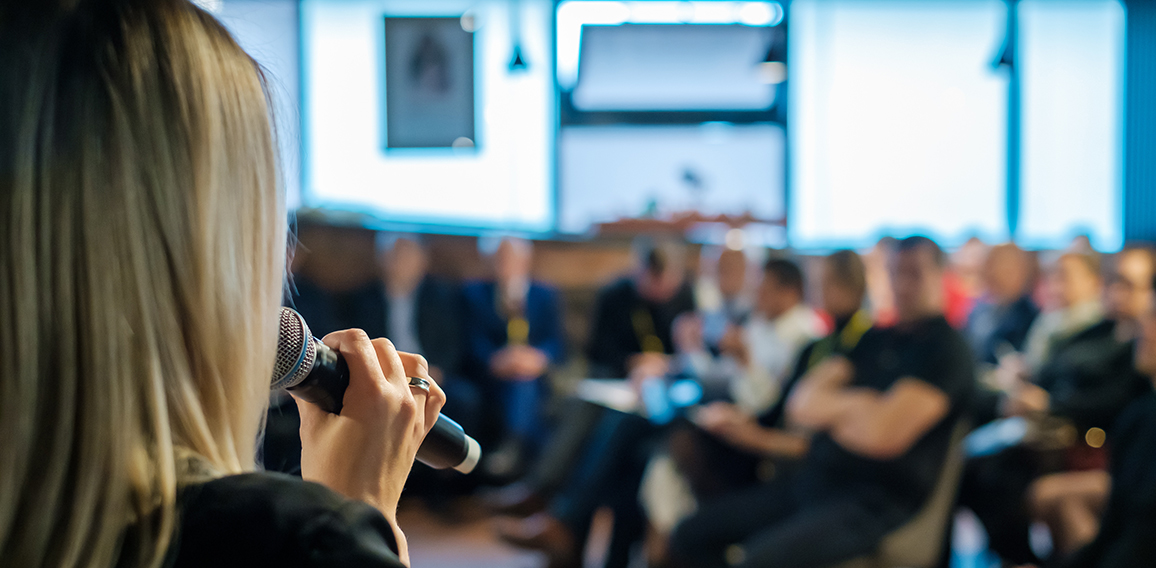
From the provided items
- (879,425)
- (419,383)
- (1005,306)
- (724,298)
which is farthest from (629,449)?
(419,383)

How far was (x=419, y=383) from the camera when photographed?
74cm

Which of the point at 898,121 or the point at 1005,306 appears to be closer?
the point at 1005,306

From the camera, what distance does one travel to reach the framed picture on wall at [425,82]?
20.5ft

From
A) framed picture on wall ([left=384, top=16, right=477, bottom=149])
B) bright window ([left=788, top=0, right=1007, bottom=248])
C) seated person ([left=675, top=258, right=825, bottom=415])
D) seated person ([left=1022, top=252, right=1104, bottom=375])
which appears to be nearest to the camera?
seated person ([left=675, top=258, right=825, bottom=415])

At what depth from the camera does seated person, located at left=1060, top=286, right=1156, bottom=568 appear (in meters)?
2.01

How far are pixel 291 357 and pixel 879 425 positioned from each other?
1.90m

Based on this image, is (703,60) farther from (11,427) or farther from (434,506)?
(11,427)

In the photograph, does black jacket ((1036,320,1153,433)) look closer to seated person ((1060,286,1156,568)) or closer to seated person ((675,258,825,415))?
seated person ((1060,286,1156,568))

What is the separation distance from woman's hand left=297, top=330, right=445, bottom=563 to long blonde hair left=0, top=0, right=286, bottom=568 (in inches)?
4.5

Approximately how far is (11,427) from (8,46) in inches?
9.5

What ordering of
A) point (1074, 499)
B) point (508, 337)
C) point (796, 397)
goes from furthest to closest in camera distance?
point (508, 337) → point (1074, 499) → point (796, 397)

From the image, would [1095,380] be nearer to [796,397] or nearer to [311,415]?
[796,397]

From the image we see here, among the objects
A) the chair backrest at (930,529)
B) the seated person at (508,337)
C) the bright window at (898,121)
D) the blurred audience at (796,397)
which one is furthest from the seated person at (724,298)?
the bright window at (898,121)

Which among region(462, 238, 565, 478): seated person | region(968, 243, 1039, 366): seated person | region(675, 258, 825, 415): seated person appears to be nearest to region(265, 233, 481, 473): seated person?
region(462, 238, 565, 478): seated person
